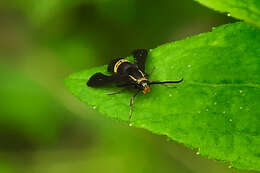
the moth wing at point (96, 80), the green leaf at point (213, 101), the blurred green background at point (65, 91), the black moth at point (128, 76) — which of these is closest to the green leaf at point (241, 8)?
the green leaf at point (213, 101)

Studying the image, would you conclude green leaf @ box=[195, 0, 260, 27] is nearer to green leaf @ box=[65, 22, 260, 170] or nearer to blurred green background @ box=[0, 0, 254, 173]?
green leaf @ box=[65, 22, 260, 170]

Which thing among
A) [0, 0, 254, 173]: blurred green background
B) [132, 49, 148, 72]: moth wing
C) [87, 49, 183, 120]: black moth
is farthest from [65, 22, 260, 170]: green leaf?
[0, 0, 254, 173]: blurred green background

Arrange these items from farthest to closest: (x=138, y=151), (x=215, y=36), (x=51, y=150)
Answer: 1. (x=51, y=150)
2. (x=138, y=151)
3. (x=215, y=36)

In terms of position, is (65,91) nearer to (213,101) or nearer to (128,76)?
(128,76)

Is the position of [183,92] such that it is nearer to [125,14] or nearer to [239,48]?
[239,48]

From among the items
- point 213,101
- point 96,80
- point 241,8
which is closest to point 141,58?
point 96,80

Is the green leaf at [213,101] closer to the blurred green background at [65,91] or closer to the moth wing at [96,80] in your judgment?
the moth wing at [96,80]

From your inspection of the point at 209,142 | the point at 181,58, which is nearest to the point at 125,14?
the point at 181,58
